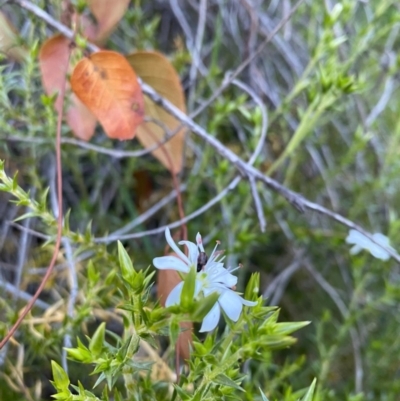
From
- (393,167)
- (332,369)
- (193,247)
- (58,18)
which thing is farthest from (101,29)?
(332,369)

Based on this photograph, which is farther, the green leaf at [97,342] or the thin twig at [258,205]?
the thin twig at [258,205]

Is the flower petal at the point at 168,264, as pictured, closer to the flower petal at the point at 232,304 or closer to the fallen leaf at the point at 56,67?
the flower petal at the point at 232,304

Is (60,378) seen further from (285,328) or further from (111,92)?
(111,92)

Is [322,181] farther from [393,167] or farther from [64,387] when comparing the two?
[64,387]

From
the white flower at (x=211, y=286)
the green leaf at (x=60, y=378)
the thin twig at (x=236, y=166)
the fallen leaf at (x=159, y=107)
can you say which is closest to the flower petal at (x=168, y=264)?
the white flower at (x=211, y=286)

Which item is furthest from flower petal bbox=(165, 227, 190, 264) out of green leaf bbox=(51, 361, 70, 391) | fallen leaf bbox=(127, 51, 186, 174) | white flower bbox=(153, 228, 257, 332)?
fallen leaf bbox=(127, 51, 186, 174)

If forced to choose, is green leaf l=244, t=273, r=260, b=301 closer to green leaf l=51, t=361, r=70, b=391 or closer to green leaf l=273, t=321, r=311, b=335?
green leaf l=273, t=321, r=311, b=335
